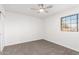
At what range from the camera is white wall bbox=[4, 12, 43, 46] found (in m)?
1.56

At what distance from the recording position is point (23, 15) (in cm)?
166

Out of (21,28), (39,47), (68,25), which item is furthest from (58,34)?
(21,28)

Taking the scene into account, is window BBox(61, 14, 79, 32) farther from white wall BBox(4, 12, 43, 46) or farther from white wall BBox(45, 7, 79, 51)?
white wall BBox(4, 12, 43, 46)

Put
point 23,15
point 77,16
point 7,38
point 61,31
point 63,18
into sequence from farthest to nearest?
point 77,16, point 61,31, point 63,18, point 23,15, point 7,38

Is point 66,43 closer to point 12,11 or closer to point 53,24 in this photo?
point 53,24

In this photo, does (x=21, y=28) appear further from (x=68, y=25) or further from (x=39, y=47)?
(x=68, y=25)

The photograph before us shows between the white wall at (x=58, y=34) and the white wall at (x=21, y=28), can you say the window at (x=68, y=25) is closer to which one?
the white wall at (x=58, y=34)

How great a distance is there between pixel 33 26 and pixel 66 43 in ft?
2.50

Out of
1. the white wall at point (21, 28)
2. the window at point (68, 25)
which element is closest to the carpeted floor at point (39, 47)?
the white wall at point (21, 28)

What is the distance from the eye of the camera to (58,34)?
2096 millimetres

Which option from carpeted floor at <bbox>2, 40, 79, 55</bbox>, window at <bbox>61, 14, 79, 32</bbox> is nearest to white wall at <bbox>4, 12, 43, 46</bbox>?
carpeted floor at <bbox>2, 40, 79, 55</bbox>

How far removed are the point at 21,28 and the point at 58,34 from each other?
861 mm

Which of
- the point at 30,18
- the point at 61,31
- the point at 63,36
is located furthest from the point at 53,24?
the point at 30,18

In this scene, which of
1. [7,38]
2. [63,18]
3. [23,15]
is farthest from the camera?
[63,18]
